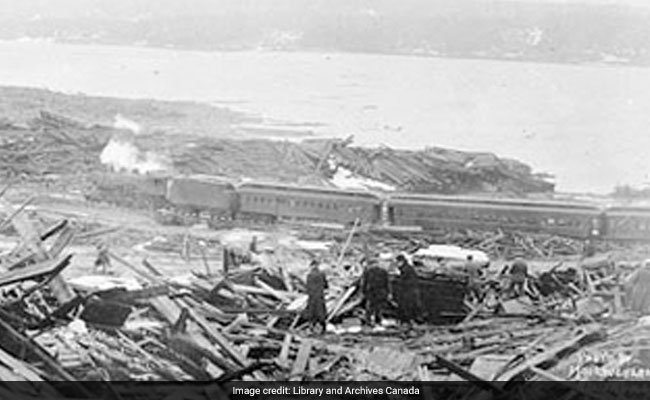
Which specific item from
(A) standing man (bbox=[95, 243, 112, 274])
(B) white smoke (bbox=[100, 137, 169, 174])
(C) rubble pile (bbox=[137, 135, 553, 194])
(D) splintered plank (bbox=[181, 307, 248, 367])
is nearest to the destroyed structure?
(D) splintered plank (bbox=[181, 307, 248, 367])

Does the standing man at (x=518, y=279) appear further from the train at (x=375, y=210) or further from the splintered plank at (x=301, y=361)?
the train at (x=375, y=210)

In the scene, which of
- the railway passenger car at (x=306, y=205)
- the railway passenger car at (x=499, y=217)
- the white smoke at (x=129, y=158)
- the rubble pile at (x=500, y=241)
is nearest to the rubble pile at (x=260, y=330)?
the rubble pile at (x=500, y=241)

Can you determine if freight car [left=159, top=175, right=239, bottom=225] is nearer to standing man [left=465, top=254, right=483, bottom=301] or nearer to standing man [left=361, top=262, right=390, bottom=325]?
standing man [left=465, top=254, right=483, bottom=301]

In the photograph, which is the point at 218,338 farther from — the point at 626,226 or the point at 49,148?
the point at 49,148

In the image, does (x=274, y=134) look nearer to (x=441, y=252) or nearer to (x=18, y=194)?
(x=18, y=194)

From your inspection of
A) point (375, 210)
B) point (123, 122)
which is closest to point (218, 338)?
point (375, 210)

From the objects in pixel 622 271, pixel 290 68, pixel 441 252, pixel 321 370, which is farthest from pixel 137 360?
pixel 290 68
